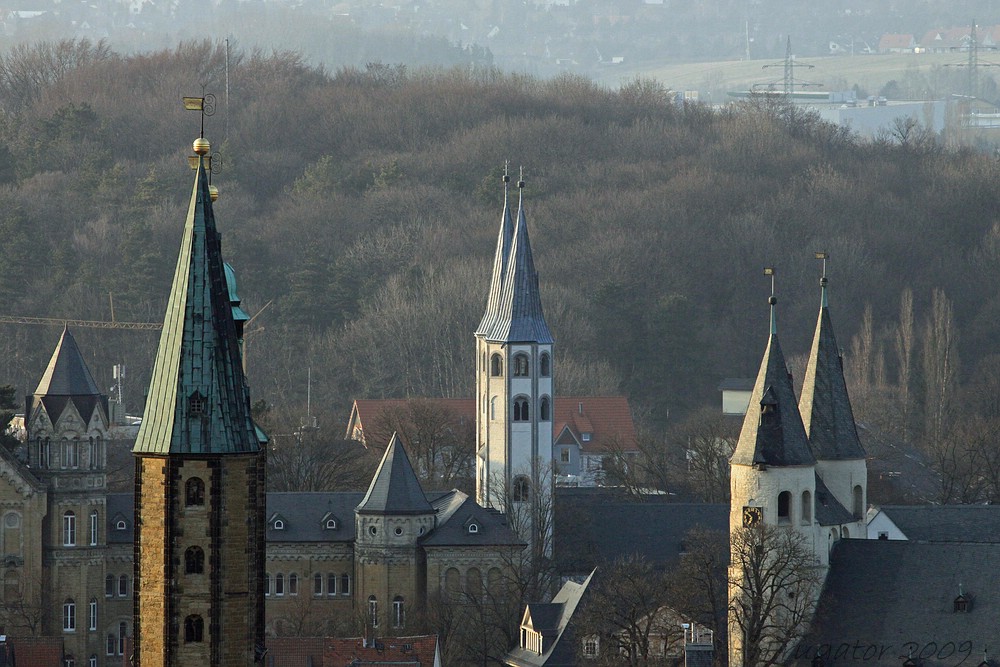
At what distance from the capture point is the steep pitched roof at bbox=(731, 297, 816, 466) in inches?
3246

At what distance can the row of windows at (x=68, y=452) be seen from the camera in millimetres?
104625

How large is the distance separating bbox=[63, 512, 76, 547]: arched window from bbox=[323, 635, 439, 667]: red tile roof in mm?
19047

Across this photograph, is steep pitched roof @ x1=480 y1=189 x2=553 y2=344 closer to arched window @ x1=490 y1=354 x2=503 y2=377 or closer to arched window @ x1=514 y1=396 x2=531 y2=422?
arched window @ x1=490 y1=354 x2=503 y2=377

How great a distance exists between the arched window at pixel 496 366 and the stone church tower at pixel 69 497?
15.9 m

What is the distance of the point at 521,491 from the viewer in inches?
4402

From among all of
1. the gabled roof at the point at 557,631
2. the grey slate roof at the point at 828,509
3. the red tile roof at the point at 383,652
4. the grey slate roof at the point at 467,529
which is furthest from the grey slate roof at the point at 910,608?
the grey slate roof at the point at 467,529

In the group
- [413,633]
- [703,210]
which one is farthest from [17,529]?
[703,210]

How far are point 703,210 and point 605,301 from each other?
28966 millimetres

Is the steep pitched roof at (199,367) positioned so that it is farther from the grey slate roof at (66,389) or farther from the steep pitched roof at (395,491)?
the steep pitched roof at (395,491)

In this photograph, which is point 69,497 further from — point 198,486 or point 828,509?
point 198,486

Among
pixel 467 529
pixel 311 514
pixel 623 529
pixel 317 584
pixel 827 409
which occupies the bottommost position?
pixel 317 584

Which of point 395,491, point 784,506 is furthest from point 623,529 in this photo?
point 784,506

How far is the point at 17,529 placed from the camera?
105 metres

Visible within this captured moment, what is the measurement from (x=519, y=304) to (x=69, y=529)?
19.8 meters
